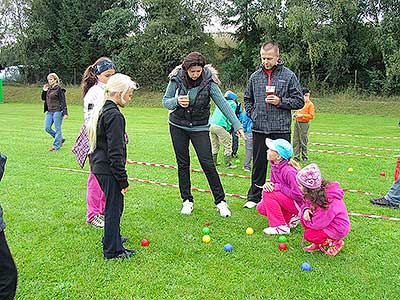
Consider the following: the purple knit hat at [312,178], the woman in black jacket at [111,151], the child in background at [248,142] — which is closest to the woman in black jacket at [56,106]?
the child in background at [248,142]

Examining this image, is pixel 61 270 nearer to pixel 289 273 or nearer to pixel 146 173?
pixel 289 273

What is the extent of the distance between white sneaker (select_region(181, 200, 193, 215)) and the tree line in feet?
79.3

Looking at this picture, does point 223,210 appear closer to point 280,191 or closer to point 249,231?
point 249,231

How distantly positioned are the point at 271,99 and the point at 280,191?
117cm

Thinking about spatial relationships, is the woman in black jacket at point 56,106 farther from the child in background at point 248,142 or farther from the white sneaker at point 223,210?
the white sneaker at point 223,210

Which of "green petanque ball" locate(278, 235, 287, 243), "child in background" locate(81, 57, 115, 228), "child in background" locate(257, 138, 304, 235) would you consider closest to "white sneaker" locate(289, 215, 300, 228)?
"child in background" locate(257, 138, 304, 235)

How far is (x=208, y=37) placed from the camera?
118ft

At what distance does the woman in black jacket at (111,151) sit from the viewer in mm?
3709

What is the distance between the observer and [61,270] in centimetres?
383

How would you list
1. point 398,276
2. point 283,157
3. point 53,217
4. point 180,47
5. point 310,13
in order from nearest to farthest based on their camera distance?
point 398,276, point 283,157, point 53,217, point 310,13, point 180,47

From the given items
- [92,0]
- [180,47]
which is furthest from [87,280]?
[92,0]

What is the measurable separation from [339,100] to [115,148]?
26111 mm

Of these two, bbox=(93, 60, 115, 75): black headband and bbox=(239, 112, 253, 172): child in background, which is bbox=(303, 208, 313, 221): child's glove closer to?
bbox=(93, 60, 115, 75): black headband

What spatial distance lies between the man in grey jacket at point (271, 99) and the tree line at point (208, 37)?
23.5m
